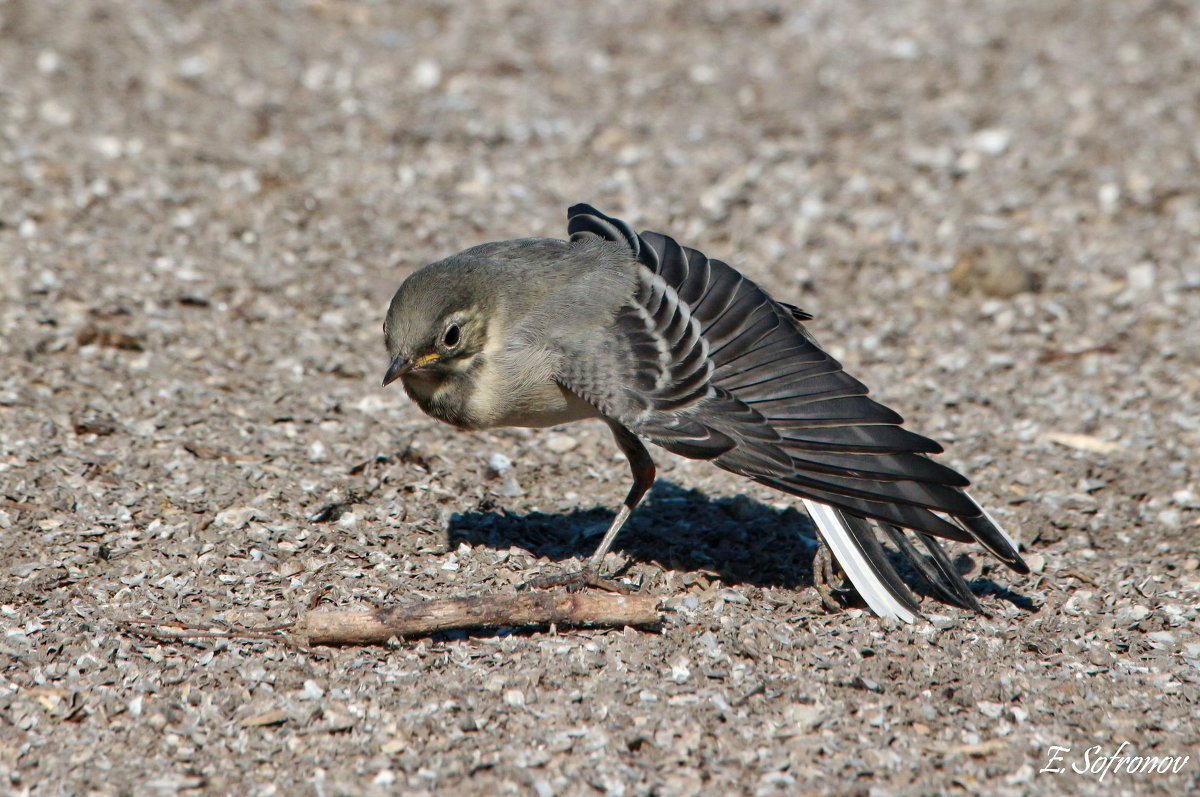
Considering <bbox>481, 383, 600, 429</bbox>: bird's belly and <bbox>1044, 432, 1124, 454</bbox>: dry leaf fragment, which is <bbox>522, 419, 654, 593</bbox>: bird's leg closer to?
<bbox>481, 383, 600, 429</bbox>: bird's belly

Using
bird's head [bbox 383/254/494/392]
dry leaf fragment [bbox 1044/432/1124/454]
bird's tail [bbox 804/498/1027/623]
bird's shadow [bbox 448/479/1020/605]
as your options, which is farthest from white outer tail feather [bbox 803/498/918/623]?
dry leaf fragment [bbox 1044/432/1124/454]

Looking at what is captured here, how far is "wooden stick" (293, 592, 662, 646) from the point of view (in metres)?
4.99

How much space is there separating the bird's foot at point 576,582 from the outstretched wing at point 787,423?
2.55 ft

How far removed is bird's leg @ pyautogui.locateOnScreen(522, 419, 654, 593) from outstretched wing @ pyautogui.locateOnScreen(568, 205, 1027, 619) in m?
0.43

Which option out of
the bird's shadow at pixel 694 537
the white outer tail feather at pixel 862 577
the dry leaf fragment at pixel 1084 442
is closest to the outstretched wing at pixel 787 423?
the white outer tail feather at pixel 862 577

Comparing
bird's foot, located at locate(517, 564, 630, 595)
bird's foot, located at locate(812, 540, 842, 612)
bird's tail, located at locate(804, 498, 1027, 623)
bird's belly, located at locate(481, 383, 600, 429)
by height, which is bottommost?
bird's foot, located at locate(517, 564, 630, 595)

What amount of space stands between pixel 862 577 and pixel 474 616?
162 centimetres

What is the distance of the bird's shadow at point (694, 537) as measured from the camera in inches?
238

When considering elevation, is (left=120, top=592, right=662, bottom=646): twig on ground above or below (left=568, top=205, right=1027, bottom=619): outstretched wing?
below

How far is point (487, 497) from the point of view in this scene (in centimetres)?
659

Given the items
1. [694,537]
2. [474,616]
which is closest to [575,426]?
[694,537]

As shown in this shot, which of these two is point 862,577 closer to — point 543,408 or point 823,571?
point 823,571

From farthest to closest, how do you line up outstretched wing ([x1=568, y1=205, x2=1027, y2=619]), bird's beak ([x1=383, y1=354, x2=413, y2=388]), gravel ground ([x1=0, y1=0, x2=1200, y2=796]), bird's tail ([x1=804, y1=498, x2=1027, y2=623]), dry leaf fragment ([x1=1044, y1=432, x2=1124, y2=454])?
1. dry leaf fragment ([x1=1044, y1=432, x2=1124, y2=454])
2. bird's beak ([x1=383, y1=354, x2=413, y2=388])
3. bird's tail ([x1=804, y1=498, x2=1027, y2=623])
4. outstretched wing ([x1=568, y1=205, x2=1027, y2=619])
5. gravel ground ([x1=0, y1=0, x2=1200, y2=796])

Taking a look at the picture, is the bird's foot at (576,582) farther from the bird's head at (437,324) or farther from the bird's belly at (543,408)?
the bird's head at (437,324)
